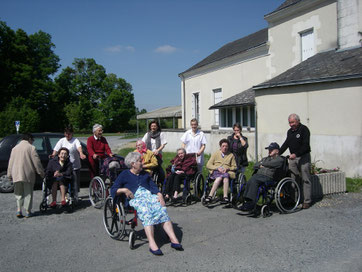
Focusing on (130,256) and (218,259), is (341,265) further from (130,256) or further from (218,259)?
(130,256)

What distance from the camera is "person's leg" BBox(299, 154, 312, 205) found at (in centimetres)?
689

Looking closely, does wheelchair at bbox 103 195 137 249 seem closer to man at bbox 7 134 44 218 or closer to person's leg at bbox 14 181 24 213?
man at bbox 7 134 44 218

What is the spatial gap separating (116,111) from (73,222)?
62.8 m

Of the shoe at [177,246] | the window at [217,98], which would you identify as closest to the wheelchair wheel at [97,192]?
the shoe at [177,246]

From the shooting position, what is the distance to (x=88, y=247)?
4.91 metres

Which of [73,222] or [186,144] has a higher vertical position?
[186,144]

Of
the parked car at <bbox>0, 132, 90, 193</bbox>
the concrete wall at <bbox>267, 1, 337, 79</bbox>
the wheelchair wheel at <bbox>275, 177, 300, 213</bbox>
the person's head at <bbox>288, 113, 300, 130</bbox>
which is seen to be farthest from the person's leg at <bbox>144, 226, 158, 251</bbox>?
the concrete wall at <bbox>267, 1, 337, 79</bbox>

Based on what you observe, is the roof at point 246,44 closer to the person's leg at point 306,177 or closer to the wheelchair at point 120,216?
the person's leg at point 306,177

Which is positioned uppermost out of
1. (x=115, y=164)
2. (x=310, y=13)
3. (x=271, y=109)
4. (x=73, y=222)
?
(x=310, y=13)

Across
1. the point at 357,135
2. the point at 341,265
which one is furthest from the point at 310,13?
the point at 341,265

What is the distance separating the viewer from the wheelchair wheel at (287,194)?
6305 mm

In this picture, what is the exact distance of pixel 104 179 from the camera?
736cm

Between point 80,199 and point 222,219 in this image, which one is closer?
point 222,219

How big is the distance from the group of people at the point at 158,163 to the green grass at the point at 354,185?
7.52 ft
